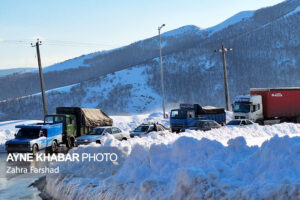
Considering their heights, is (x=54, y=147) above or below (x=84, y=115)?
below

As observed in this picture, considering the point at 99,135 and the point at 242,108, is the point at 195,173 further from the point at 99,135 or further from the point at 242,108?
the point at 242,108

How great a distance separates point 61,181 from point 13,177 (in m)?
4.50

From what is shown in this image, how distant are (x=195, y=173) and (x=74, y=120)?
21674 mm

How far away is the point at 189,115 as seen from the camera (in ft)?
110

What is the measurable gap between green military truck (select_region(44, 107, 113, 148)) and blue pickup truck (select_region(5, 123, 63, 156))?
116 cm

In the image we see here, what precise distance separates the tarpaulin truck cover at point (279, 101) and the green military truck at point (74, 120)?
1570 centimetres

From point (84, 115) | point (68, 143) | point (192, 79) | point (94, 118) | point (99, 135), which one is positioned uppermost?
point (192, 79)

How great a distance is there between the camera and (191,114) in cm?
3366

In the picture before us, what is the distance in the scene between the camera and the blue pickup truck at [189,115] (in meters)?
33.0

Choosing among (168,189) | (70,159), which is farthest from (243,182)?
(70,159)

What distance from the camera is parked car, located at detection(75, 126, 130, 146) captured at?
23.1 meters

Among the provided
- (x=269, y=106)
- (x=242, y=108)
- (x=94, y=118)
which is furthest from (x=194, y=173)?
(x=269, y=106)

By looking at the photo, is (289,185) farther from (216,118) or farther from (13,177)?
(216,118)

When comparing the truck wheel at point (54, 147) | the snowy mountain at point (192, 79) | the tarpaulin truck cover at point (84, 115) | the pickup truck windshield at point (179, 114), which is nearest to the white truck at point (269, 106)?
the pickup truck windshield at point (179, 114)
